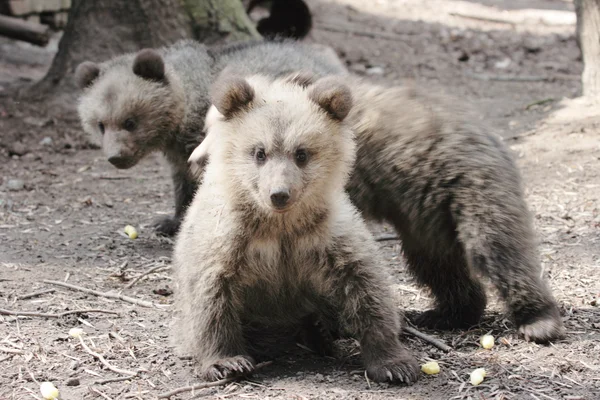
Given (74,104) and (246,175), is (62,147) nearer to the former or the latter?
(74,104)

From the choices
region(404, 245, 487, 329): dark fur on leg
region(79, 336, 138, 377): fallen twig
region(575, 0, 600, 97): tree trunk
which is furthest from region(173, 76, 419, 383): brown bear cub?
region(575, 0, 600, 97): tree trunk

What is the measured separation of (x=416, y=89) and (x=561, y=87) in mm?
7305

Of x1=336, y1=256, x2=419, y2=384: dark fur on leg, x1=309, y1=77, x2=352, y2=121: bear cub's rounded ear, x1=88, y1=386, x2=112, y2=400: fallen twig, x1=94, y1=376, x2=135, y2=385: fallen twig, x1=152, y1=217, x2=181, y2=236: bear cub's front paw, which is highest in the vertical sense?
x1=309, y1=77, x2=352, y2=121: bear cub's rounded ear

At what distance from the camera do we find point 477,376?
3.95 meters

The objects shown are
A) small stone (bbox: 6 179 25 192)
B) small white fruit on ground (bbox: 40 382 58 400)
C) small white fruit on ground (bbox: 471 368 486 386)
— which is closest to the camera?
small white fruit on ground (bbox: 40 382 58 400)

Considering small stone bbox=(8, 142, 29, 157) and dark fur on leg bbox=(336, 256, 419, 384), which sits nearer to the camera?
dark fur on leg bbox=(336, 256, 419, 384)

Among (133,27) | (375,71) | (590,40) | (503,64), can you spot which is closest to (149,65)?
(133,27)

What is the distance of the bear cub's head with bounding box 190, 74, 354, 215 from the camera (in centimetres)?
407

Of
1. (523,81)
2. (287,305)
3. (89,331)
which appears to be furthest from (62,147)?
(523,81)

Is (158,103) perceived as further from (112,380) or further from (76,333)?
(112,380)

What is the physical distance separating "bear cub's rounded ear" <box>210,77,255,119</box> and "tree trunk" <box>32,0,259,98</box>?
574cm

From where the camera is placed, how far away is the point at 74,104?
1015 cm

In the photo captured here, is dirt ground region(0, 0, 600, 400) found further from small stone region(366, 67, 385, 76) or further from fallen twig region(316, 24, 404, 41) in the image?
fallen twig region(316, 24, 404, 41)

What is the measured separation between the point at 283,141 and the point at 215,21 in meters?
6.06
